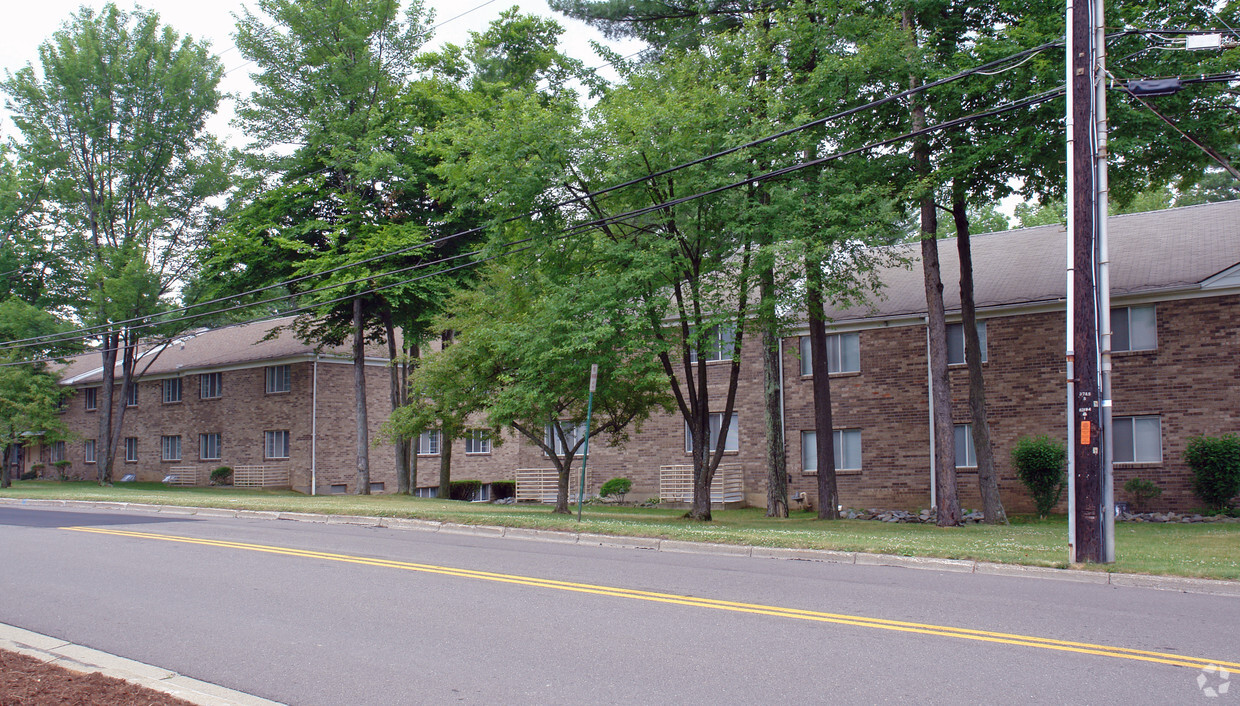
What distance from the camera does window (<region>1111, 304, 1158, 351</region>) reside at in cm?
2266

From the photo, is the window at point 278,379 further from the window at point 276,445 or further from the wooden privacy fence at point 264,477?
the wooden privacy fence at point 264,477

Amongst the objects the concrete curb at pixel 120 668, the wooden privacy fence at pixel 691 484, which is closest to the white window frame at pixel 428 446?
Result: the wooden privacy fence at pixel 691 484

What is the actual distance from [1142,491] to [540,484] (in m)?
19.0

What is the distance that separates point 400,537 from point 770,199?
32.2 ft

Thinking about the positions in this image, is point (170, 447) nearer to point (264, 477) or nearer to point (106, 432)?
point (106, 432)

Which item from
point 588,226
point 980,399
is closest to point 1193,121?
point 980,399

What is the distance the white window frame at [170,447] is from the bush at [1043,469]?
38340 mm

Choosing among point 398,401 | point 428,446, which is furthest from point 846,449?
point 428,446

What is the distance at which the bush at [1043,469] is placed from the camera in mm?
22859

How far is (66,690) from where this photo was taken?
5477 millimetres

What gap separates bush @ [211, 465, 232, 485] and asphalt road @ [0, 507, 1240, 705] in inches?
1181

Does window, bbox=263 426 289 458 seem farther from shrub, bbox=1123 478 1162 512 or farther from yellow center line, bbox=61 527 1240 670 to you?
shrub, bbox=1123 478 1162 512

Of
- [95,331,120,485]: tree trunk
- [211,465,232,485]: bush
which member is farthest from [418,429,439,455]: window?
[95,331,120,485]: tree trunk

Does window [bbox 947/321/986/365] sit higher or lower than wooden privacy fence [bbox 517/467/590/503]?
higher
